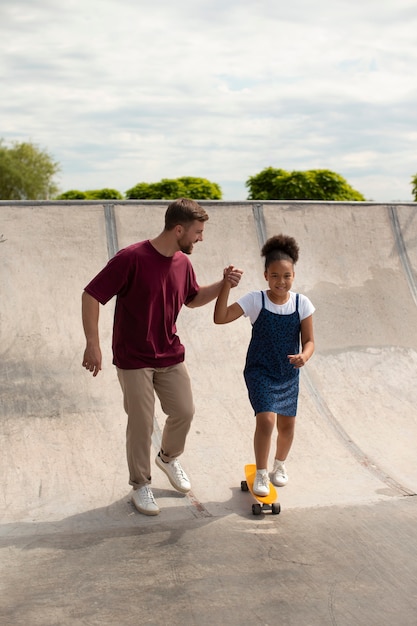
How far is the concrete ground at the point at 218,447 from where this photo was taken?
12.1ft

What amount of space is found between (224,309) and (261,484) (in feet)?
3.48

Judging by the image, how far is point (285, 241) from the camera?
486cm

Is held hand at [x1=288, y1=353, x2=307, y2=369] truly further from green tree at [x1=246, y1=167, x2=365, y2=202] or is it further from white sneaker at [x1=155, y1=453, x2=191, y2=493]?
green tree at [x1=246, y1=167, x2=365, y2=202]

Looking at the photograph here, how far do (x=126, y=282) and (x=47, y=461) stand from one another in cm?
153

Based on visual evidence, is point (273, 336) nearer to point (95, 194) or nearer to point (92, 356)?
point (92, 356)

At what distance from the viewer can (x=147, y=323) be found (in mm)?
4617

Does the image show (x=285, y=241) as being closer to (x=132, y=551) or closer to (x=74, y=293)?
(x=132, y=551)

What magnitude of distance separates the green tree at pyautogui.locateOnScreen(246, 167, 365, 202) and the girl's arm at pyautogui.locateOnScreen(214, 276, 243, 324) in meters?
13.0

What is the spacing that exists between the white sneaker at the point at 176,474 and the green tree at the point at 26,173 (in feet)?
172

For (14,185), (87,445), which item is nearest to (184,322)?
(87,445)

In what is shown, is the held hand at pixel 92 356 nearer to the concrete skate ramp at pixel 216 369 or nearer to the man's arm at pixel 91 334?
the man's arm at pixel 91 334

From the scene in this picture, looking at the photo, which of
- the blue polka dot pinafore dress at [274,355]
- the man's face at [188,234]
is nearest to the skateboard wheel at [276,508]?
the blue polka dot pinafore dress at [274,355]

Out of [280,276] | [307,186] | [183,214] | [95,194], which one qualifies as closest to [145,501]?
[280,276]

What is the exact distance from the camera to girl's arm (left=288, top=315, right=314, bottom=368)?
471 cm
